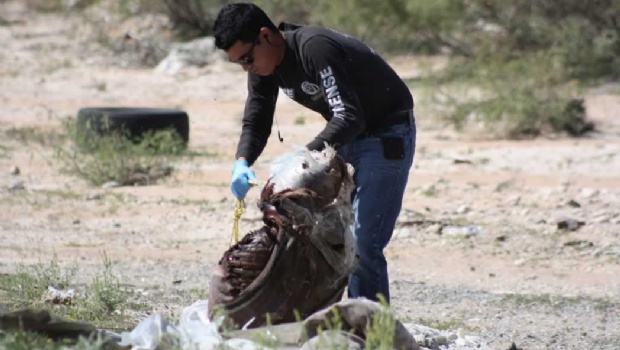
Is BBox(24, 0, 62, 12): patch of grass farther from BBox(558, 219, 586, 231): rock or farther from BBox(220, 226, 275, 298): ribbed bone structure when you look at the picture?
BBox(220, 226, 275, 298): ribbed bone structure

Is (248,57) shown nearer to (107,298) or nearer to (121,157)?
(107,298)

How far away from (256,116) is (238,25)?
63 centimetres

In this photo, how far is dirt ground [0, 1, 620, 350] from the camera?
24.5 ft

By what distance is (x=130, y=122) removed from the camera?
1337 centimetres

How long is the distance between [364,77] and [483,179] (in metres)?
7.02

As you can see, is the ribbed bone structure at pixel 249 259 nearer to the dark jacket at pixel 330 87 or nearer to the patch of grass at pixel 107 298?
the dark jacket at pixel 330 87

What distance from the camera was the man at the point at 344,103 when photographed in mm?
5145

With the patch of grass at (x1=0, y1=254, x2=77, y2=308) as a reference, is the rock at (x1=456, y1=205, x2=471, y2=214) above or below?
above

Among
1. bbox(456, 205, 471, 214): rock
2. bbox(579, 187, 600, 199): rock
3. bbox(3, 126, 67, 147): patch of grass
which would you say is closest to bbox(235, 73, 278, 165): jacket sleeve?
bbox(456, 205, 471, 214): rock

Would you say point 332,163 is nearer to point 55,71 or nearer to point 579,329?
point 579,329

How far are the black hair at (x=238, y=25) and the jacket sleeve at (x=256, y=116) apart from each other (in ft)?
1.45

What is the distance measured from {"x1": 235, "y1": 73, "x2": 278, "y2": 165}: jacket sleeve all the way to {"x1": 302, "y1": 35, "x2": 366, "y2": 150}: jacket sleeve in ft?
1.44

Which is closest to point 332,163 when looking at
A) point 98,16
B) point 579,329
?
point 579,329

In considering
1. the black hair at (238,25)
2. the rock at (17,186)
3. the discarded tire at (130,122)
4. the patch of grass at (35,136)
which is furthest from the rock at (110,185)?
the black hair at (238,25)
